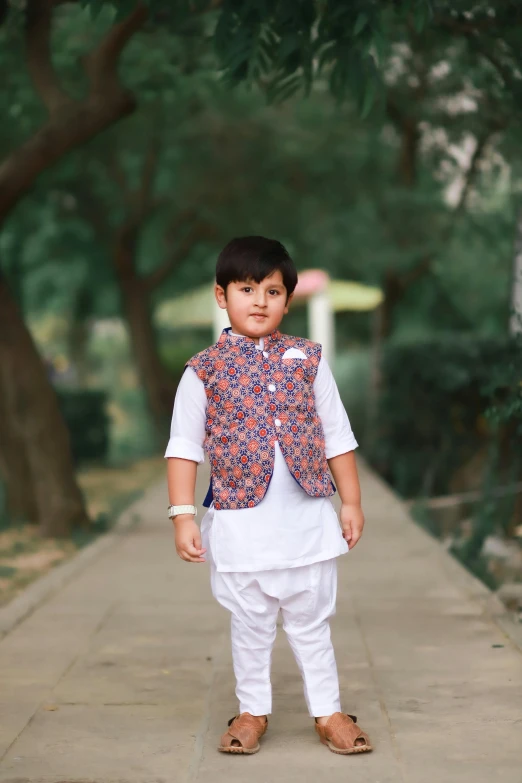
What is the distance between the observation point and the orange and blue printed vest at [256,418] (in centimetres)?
379

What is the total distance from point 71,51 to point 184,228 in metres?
9.64

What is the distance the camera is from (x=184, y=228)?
854 inches

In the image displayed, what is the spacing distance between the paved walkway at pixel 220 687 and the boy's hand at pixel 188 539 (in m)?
0.71

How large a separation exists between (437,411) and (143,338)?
29.3 feet

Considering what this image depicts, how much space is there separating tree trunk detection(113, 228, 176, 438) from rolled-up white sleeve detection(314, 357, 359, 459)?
16036 millimetres

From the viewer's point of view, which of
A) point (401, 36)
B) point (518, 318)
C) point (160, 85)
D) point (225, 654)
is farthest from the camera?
point (160, 85)

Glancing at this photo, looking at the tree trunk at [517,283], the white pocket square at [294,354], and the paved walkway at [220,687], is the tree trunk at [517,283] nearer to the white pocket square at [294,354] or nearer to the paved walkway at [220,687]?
the paved walkway at [220,687]

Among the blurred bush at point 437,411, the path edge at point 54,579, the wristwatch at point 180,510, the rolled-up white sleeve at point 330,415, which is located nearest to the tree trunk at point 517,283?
the rolled-up white sleeve at point 330,415

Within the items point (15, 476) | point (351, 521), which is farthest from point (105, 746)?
point (15, 476)

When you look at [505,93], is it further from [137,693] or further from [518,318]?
[137,693]

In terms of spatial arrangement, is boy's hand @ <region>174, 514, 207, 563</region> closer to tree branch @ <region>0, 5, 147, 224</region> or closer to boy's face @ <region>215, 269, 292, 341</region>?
boy's face @ <region>215, 269, 292, 341</region>

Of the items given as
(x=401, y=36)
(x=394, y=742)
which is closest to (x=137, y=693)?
(x=394, y=742)

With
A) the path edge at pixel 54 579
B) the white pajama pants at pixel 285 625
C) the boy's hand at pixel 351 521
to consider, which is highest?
the boy's hand at pixel 351 521

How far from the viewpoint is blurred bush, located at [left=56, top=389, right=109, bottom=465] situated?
17.6 m
